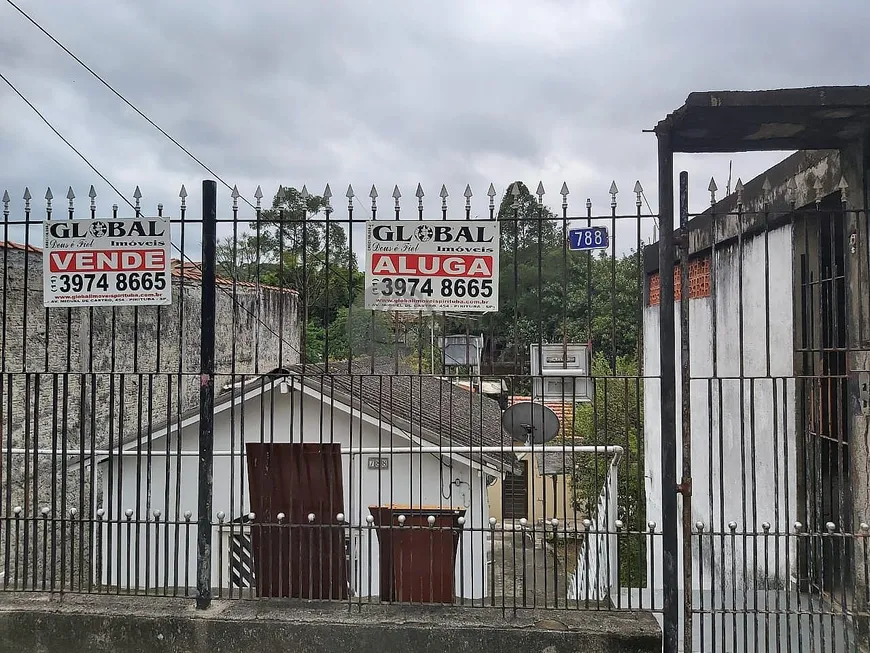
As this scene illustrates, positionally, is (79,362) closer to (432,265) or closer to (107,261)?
(107,261)

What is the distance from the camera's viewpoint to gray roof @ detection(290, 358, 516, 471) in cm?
377

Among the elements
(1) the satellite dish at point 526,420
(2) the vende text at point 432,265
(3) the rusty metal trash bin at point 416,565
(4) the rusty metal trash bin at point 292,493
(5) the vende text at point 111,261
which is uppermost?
(5) the vende text at point 111,261

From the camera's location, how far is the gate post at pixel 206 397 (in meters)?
3.88

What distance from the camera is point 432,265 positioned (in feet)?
12.8

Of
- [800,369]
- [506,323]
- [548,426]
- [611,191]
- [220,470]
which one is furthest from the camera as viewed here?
[220,470]

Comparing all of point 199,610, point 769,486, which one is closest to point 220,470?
point 199,610

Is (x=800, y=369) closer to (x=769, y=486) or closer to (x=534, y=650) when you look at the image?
(x=769, y=486)

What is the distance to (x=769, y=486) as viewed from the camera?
5098 mm

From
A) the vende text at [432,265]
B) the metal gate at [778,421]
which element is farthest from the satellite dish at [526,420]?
the vende text at [432,265]

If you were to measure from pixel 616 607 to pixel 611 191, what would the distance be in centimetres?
258

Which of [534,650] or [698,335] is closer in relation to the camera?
[534,650]

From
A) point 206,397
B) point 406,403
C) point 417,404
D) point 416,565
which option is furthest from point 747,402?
point 206,397

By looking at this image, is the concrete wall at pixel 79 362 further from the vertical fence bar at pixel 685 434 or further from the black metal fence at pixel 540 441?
the vertical fence bar at pixel 685 434

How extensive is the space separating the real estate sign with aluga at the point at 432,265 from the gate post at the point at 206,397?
3.36 ft
